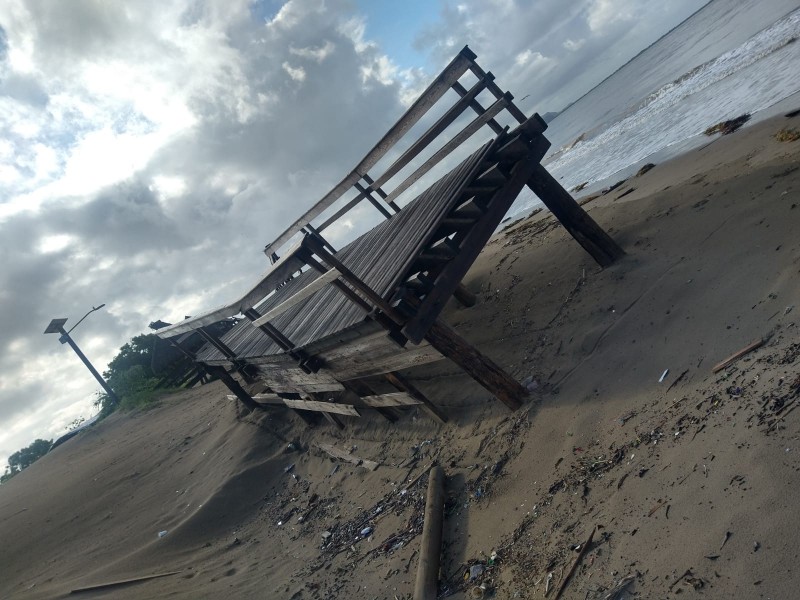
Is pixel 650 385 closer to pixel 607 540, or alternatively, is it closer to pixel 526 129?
pixel 607 540

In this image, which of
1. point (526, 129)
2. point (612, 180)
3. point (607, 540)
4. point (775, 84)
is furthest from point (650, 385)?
point (775, 84)

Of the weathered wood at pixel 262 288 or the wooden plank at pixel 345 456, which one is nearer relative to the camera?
the weathered wood at pixel 262 288

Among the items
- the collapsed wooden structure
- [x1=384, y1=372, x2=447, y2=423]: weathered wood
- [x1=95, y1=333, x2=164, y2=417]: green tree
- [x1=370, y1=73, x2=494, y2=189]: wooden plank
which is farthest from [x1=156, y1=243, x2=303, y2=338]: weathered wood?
[x1=95, y1=333, x2=164, y2=417]: green tree

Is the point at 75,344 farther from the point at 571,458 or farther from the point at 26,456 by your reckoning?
the point at 571,458

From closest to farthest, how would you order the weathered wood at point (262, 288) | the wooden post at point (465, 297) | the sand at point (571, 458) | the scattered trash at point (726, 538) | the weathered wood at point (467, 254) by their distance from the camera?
1. the scattered trash at point (726, 538)
2. the sand at point (571, 458)
3. the weathered wood at point (262, 288)
4. the weathered wood at point (467, 254)
5. the wooden post at point (465, 297)

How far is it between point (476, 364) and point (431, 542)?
1601 millimetres

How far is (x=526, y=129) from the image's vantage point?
6035 mm

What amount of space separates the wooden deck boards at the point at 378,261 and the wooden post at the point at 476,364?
61cm

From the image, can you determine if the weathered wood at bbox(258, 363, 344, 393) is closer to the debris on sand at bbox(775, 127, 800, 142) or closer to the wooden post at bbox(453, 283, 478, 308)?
the wooden post at bbox(453, 283, 478, 308)

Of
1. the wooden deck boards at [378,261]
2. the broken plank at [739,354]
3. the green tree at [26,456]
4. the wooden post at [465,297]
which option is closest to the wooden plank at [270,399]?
the wooden deck boards at [378,261]

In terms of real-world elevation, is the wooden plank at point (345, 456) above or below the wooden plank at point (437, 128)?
below

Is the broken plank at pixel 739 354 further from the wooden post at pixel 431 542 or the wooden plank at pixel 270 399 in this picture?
the wooden plank at pixel 270 399

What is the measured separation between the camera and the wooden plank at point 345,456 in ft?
21.4

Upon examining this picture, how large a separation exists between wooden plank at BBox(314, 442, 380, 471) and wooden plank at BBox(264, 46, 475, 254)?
12.2 ft
